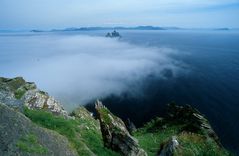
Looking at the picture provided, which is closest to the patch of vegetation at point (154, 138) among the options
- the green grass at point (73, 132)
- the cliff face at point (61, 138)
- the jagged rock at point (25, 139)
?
the cliff face at point (61, 138)

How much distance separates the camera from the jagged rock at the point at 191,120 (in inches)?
1893

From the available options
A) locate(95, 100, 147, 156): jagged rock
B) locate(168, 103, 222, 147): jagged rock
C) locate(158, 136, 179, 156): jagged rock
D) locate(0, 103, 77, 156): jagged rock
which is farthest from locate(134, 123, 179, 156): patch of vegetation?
locate(0, 103, 77, 156): jagged rock

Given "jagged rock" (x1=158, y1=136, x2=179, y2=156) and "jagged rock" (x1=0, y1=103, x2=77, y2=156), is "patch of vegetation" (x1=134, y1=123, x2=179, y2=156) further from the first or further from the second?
"jagged rock" (x1=0, y1=103, x2=77, y2=156)

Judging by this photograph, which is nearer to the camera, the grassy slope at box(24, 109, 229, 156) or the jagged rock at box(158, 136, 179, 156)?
the grassy slope at box(24, 109, 229, 156)

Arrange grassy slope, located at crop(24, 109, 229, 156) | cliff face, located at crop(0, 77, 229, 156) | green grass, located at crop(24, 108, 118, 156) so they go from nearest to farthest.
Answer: cliff face, located at crop(0, 77, 229, 156) < grassy slope, located at crop(24, 109, 229, 156) < green grass, located at crop(24, 108, 118, 156)

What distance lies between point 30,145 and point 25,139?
0.68 meters

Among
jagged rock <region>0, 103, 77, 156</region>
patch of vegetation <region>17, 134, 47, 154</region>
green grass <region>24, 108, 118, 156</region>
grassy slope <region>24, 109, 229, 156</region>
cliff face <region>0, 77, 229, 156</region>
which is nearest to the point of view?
jagged rock <region>0, 103, 77, 156</region>

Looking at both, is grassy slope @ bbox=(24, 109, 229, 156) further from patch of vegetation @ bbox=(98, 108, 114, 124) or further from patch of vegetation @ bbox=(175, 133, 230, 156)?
patch of vegetation @ bbox=(98, 108, 114, 124)

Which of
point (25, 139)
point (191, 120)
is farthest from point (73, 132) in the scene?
point (191, 120)

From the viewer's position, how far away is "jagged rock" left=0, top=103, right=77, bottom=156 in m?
21.8

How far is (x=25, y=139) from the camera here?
2328 cm

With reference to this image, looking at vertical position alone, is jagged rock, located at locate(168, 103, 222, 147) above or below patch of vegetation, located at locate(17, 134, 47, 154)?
below

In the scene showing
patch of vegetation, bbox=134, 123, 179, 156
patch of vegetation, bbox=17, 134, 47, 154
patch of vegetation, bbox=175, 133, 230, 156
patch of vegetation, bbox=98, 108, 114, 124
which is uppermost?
patch of vegetation, bbox=17, 134, 47, 154

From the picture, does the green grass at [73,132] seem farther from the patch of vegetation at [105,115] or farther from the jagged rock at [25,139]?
the patch of vegetation at [105,115]
